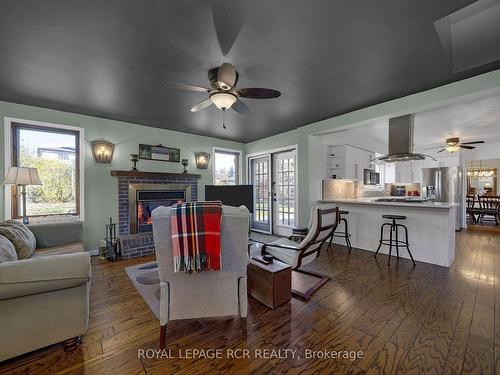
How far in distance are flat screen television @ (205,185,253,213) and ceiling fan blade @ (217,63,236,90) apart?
2.28 metres

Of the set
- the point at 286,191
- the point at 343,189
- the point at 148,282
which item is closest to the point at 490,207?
the point at 343,189

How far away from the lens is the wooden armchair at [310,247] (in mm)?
2256

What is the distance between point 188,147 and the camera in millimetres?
5078

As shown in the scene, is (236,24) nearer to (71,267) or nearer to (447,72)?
(71,267)

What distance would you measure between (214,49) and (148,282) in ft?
8.98

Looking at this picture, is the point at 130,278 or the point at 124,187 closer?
the point at 130,278

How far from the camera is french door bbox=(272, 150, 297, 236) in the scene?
5.18 m

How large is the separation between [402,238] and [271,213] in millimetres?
2849

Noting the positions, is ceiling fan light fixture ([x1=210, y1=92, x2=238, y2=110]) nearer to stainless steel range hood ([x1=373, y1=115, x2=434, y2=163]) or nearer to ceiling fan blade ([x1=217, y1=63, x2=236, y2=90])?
ceiling fan blade ([x1=217, y1=63, x2=236, y2=90])

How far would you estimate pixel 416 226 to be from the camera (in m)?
3.47

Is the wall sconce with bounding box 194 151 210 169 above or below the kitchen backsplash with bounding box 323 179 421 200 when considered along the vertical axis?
above

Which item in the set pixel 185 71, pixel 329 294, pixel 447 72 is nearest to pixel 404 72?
pixel 447 72

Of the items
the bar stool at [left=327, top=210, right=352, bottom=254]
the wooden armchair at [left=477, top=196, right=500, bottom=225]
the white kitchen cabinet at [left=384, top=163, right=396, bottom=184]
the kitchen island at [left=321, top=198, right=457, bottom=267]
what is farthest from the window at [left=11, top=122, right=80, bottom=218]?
the wooden armchair at [left=477, top=196, right=500, bottom=225]

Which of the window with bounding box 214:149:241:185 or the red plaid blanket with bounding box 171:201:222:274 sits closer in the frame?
the red plaid blanket with bounding box 171:201:222:274
